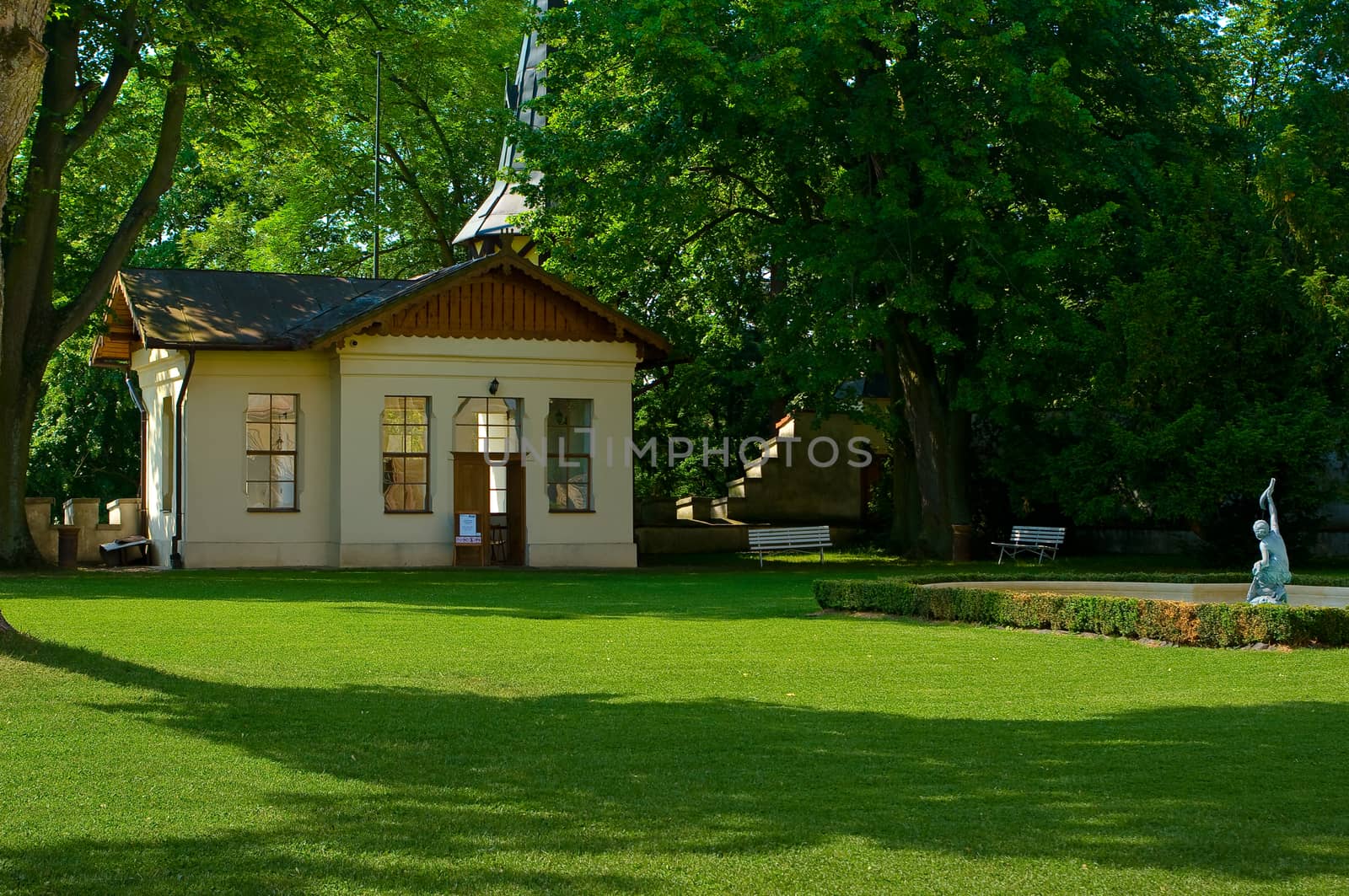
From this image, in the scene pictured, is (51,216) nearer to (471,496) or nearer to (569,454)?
(471,496)

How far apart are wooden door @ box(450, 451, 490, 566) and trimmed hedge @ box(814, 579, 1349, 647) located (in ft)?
38.6

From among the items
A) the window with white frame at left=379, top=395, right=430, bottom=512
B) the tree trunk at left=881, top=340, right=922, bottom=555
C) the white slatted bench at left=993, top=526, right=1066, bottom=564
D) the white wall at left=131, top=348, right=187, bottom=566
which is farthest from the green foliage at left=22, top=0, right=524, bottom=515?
the white slatted bench at left=993, top=526, right=1066, bottom=564

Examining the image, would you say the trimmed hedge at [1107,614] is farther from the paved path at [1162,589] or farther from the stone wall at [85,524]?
the stone wall at [85,524]

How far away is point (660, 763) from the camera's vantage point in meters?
8.58

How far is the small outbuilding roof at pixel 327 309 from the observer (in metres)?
28.5

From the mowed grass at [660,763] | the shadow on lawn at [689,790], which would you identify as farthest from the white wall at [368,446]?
the shadow on lawn at [689,790]

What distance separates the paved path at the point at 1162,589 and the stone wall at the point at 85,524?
17549 mm

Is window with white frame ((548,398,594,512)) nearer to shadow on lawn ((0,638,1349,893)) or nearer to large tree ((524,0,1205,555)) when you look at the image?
large tree ((524,0,1205,555))

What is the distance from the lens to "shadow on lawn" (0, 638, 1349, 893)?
6.30 metres

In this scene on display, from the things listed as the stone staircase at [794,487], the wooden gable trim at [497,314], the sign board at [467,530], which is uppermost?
the wooden gable trim at [497,314]

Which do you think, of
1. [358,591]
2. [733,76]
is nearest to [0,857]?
[358,591]

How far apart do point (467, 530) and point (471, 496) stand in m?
0.83

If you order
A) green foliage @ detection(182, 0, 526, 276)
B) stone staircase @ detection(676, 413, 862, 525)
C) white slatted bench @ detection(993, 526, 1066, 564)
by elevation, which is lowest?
white slatted bench @ detection(993, 526, 1066, 564)

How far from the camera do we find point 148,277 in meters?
30.6
